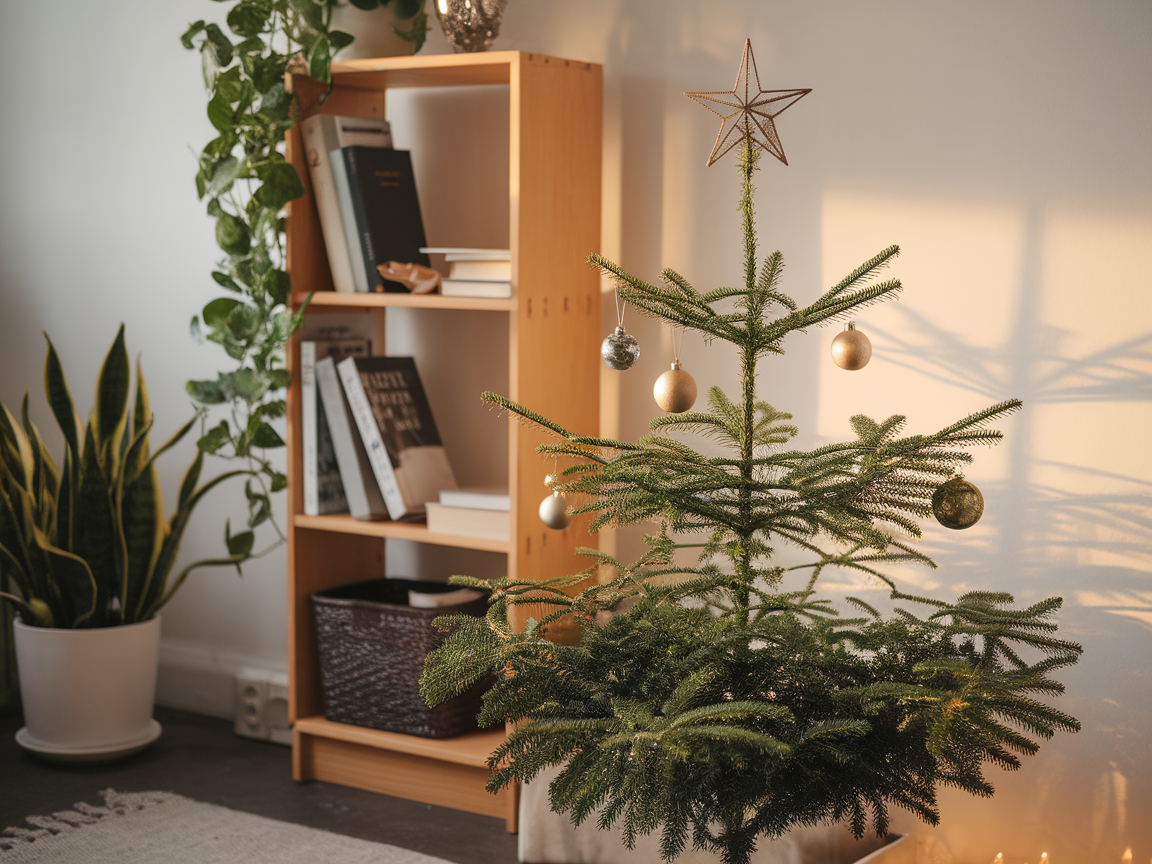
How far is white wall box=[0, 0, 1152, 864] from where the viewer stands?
5.37ft

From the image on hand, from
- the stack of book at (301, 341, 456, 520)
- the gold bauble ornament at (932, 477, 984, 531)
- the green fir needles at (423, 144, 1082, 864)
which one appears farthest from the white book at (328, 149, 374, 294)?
the gold bauble ornament at (932, 477, 984, 531)

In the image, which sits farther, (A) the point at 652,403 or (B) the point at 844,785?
(A) the point at 652,403

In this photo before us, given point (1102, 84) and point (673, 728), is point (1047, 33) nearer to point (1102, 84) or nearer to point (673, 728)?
point (1102, 84)

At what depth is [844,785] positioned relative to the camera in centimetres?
→ 109

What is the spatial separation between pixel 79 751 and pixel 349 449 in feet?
2.71

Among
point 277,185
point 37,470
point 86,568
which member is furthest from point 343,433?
point 37,470

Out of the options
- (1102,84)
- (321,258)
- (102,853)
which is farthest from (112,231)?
(1102,84)

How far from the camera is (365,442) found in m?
2.05

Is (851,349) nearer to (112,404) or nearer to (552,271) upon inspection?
(552,271)

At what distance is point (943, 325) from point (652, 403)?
535 millimetres

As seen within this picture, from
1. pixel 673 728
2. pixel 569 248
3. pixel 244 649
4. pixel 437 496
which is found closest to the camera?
pixel 673 728

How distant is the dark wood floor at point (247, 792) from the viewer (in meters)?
1.91

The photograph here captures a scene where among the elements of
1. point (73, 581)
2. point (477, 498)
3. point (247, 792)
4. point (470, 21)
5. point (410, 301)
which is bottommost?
point (247, 792)

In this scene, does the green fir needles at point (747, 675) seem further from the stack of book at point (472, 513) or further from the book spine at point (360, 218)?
the book spine at point (360, 218)
